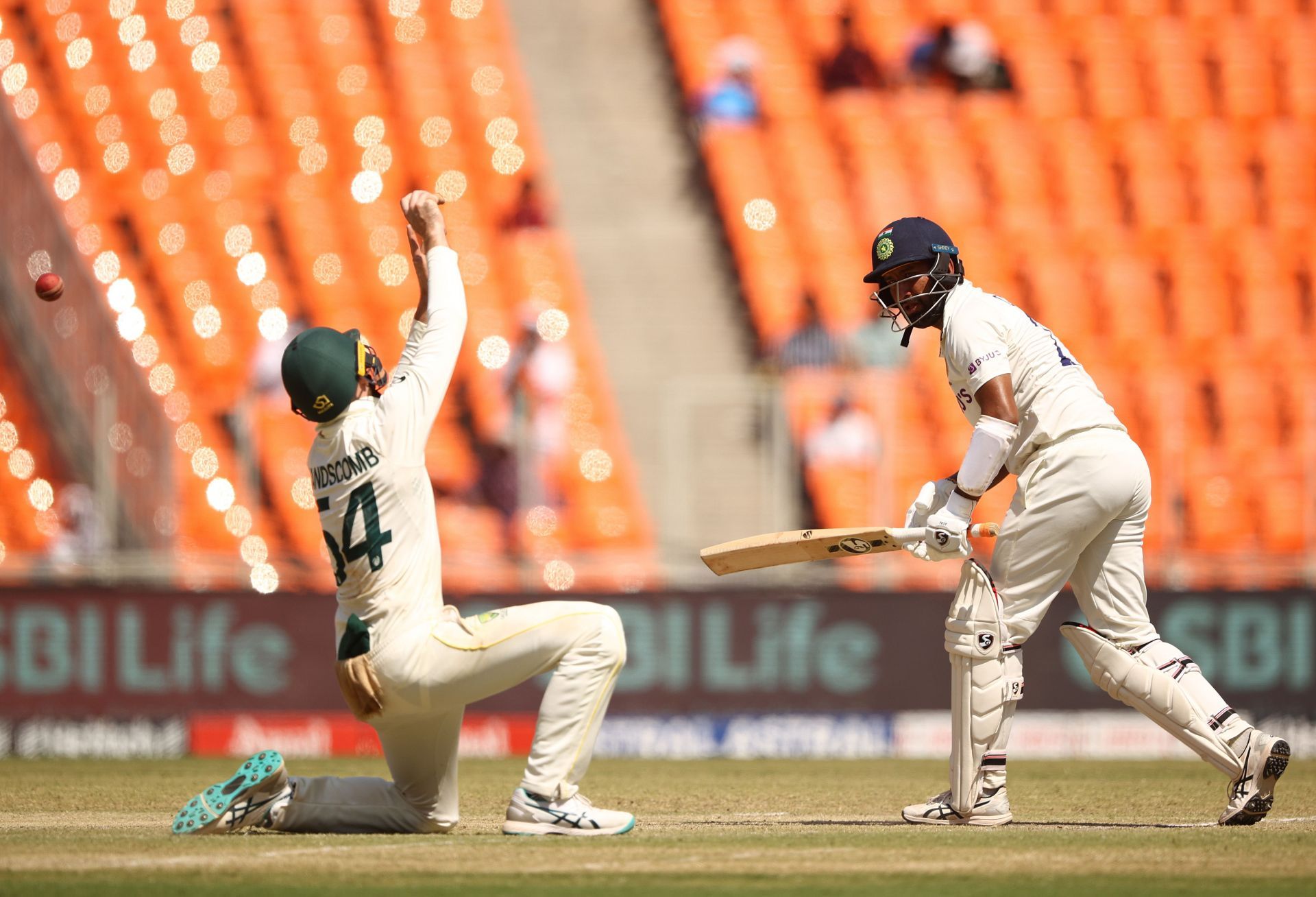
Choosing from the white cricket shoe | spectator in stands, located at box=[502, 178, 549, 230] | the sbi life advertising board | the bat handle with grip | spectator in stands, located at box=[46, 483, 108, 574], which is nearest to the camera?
the bat handle with grip

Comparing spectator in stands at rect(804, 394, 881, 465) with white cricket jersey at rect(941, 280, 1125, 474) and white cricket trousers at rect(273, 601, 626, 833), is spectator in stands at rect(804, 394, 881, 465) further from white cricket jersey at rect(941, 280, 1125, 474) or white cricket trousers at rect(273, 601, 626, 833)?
white cricket trousers at rect(273, 601, 626, 833)

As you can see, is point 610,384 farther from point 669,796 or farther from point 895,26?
point 669,796

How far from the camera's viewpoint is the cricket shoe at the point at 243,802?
5895 millimetres

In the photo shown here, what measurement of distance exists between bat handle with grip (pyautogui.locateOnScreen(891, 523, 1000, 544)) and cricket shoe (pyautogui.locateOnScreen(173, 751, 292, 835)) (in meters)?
2.24

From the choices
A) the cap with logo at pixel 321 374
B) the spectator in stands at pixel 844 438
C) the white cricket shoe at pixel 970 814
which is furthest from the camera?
the spectator in stands at pixel 844 438

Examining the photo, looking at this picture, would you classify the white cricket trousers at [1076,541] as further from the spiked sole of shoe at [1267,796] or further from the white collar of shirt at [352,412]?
the white collar of shirt at [352,412]

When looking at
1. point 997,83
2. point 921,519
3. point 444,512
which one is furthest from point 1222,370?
point 921,519

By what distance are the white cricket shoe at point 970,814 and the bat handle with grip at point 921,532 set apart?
911mm

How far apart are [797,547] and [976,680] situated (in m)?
0.81

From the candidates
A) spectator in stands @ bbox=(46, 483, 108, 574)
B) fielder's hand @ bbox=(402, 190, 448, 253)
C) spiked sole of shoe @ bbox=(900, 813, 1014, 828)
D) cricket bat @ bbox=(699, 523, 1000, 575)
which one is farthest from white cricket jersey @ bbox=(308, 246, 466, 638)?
spectator in stands @ bbox=(46, 483, 108, 574)

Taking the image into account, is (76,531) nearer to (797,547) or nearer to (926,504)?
(797,547)

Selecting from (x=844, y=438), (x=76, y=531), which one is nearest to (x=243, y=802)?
(x=844, y=438)

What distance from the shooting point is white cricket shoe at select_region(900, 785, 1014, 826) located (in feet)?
20.6

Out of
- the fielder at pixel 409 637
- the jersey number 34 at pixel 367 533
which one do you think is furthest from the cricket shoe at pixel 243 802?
the jersey number 34 at pixel 367 533
